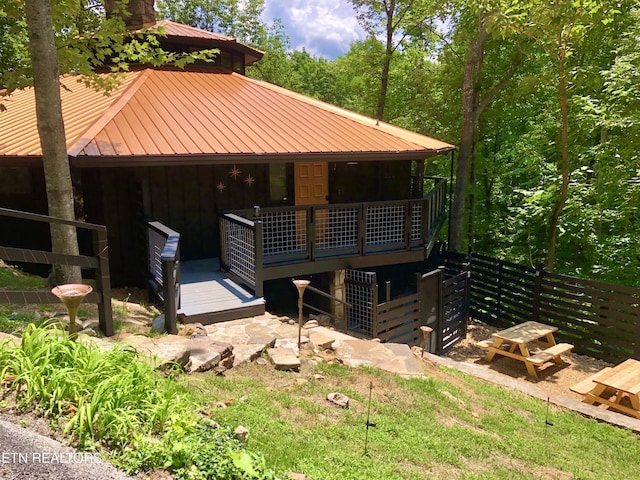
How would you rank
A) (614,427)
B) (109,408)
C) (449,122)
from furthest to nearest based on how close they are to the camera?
1. (449,122)
2. (614,427)
3. (109,408)

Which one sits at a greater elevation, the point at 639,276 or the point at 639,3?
the point at 639,3

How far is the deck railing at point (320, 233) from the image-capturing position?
7.94 metres

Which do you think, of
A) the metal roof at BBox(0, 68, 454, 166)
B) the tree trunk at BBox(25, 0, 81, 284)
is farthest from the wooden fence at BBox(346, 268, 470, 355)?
the tree trunk at BBox(25, 0, 81, 284)

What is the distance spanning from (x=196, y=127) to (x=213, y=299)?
375 cm

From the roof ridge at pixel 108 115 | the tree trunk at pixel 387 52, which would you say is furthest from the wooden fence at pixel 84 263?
the tree trunk at pixel 387 52

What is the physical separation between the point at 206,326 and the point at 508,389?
4202 millimetres

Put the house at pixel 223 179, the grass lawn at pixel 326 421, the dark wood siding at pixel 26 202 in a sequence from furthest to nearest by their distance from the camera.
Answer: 1. the dark wood siding at pixel 26 202
2. the house at pixel 223 179
3. the grass lawn at pixel 326 421

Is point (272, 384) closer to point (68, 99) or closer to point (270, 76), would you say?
point (68, 99)

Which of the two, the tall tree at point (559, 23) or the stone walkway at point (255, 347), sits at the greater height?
the tall tree at point (559, 23)

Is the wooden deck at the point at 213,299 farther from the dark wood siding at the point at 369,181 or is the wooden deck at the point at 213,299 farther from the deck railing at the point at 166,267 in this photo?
the dark wood siding at the point at 369,181

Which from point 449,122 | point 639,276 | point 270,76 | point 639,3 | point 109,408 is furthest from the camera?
point 270,76

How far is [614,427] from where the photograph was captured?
Answer: 6.01m

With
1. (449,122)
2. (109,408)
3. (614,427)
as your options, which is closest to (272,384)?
(109,408)

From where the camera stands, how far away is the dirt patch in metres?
8.40
